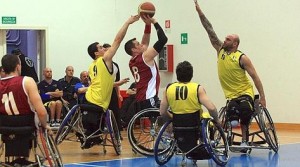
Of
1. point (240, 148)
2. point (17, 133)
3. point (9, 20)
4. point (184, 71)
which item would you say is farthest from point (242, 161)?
point (9, 20)

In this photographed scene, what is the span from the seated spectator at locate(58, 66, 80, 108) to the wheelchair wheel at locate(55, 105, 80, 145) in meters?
4.30

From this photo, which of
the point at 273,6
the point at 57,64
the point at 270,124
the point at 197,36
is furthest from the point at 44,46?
the point at 270,124

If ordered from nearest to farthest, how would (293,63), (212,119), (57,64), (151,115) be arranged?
1. (212,119)
2. (151,115)
3. (293,63)
4. (57,64)

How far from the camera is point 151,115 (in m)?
8.52

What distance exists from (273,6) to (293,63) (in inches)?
48.0

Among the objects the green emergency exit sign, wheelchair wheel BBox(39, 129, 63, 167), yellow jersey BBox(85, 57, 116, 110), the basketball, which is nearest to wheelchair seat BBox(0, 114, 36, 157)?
wheelchair wheel BBox(39, 129, 63, 167)

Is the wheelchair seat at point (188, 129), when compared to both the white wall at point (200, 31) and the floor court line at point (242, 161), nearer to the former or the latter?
the floor court line at point (242, 161)

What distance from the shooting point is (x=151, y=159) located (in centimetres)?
833

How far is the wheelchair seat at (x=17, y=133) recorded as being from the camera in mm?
6094

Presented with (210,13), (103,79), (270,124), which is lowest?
(270,124)

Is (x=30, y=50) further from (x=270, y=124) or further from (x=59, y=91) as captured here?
(x=270, y=124)

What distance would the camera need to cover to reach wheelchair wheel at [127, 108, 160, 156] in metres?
8.44

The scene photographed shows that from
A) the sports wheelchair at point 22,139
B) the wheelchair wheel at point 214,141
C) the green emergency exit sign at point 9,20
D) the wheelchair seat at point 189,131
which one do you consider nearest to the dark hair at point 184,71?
the wheelchair seat at point 189,131

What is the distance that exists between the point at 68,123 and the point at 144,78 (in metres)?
1.17
